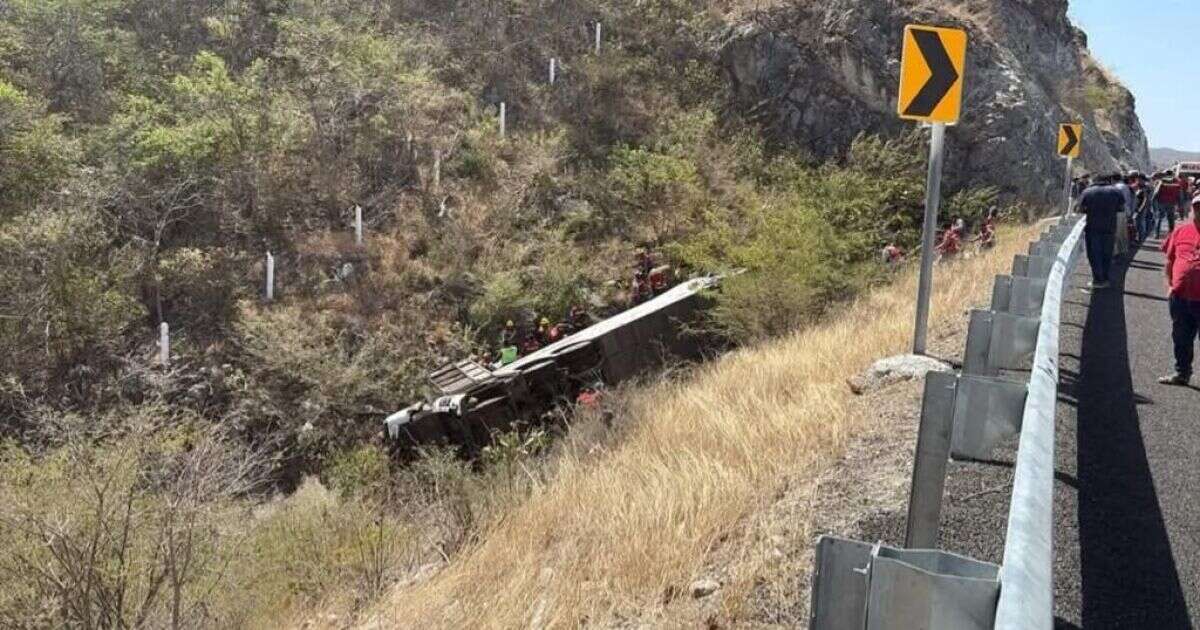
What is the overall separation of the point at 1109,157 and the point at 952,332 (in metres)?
23.9

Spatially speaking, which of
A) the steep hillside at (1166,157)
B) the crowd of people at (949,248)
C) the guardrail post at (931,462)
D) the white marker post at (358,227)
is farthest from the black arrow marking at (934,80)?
the steep hillside at (1166,157)

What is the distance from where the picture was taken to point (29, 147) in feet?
54.3

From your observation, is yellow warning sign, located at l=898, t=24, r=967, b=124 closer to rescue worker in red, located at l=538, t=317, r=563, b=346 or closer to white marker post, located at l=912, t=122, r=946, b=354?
white marker post, located at l=912, t=122, r=946, b=354

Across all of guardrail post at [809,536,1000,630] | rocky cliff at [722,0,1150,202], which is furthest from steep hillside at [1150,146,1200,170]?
guardrail post at [809,536,1000,630]

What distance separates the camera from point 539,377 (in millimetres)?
12328

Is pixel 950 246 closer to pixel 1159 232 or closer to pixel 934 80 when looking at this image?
pixel 1159 232

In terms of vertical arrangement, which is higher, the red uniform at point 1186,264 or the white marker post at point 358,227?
the red uniform at point 1186,264

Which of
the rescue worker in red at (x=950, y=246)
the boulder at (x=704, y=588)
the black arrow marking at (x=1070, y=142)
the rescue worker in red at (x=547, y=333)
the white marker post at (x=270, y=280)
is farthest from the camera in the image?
the white marker post at (x=270, y=280)

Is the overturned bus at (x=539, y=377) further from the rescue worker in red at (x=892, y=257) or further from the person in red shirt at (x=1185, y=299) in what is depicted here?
the person in red shirt at (x=1185, y=299)

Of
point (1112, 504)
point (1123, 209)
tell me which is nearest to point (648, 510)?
point (1112, 504)

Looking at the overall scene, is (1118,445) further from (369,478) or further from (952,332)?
(369,478)

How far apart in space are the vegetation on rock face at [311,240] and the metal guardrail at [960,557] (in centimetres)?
387

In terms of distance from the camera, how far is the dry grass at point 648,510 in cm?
402

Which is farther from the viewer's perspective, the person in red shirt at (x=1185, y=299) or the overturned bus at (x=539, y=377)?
the overturned bus at (x=539, y=377)
